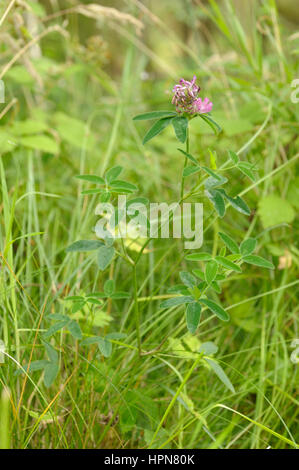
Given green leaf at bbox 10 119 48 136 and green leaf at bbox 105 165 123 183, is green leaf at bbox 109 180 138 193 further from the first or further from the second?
green leaf at bbox 10 119 48 136

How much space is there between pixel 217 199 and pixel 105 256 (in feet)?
0.76

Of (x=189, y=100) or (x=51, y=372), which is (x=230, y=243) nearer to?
(x=189, y=100)

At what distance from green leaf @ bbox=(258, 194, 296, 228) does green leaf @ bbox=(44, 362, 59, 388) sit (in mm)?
725

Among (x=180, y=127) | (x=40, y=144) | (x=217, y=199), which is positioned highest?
(x=40, y=144)

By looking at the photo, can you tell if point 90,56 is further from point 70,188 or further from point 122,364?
point 122,364

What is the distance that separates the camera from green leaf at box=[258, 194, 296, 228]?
1405mm

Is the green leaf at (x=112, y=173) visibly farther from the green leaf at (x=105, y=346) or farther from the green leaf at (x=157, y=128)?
the green leaf at (x=105, y=346)

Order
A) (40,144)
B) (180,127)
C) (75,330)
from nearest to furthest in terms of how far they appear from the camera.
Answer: (180,127)
(75,330)
(40,144)

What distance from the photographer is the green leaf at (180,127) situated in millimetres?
837

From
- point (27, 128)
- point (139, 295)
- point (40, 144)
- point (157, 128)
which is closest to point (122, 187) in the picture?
point (157, 128)

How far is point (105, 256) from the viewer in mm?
911

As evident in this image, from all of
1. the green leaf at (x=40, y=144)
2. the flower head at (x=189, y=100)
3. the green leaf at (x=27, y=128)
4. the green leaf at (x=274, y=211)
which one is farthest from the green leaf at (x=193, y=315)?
the green leaf at (x=27, y=128)

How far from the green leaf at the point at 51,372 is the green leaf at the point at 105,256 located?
23 centimetres

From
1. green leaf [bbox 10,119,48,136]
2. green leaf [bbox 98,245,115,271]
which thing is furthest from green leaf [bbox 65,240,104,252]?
green leaf [bbox 10,119,48,136]
